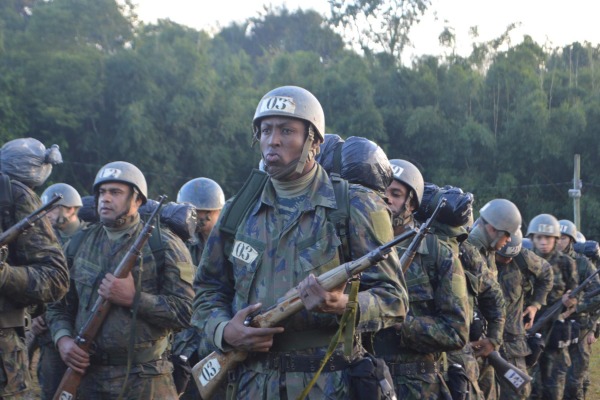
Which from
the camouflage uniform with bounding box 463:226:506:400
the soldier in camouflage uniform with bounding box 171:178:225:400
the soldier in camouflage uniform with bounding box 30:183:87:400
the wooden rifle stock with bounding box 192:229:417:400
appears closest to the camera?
the wooden rifle stock with bounding box 192:229:417:400

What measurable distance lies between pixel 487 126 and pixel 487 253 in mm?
34673

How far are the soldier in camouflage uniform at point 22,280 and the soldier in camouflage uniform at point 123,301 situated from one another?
424 mm

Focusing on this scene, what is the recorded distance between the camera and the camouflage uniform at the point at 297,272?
467cm

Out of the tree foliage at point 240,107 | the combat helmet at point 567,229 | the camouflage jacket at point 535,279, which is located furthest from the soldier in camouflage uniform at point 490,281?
the tree foliage at point 240,107

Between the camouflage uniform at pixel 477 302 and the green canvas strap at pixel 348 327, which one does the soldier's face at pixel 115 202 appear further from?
the green canvas strap at pixel 348 327

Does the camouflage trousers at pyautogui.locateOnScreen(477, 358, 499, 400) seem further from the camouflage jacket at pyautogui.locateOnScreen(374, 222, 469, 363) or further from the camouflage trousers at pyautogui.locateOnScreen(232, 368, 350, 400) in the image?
the camouflage trousers at pyautogui.locateOnScreen(232, 368, 350, 400)

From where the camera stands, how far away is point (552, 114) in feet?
135

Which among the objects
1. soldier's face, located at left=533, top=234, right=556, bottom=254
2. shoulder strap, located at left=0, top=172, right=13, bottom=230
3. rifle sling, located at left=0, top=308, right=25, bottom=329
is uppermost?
soldier's face, located at left=533, top=234, right=556, bottom=254

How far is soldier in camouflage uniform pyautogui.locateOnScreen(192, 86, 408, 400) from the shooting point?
4664 millimetres

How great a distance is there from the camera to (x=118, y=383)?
7.32 meters

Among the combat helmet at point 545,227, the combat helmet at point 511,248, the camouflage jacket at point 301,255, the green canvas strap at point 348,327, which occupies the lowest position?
the green canvas strap at point 348,327

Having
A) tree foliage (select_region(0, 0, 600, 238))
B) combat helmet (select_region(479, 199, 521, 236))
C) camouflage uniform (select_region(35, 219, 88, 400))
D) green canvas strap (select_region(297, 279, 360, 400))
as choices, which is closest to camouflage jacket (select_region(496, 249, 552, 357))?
combat helmet (select_region(479, 199, 521, 236))

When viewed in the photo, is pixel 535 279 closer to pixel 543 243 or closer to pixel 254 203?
pixel 543 243

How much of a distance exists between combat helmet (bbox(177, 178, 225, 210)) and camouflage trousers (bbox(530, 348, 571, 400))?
20.8 feet
